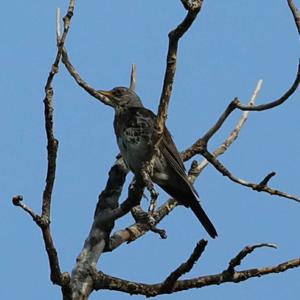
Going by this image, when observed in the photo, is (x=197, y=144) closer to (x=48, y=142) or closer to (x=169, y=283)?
(x=169, y=283)

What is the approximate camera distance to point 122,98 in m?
7.71

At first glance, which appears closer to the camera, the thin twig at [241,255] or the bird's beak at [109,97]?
the thin twig at [241,255]

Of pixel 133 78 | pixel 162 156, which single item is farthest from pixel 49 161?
pixel 133 78

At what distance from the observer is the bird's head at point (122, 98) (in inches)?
300

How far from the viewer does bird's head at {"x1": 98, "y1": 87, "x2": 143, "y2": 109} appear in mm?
7622

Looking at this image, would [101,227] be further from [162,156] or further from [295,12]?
[295,12]

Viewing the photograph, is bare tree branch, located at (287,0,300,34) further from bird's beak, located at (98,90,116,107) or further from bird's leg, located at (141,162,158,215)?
bird's beak, located at (98,90,116,107)

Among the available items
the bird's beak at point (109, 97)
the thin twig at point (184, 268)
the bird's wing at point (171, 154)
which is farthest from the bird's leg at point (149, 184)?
the bird's beak at point (109, 97)

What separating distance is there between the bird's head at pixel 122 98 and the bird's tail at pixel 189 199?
3.56 feet

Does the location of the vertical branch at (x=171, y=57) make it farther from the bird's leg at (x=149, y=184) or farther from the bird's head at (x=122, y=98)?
the bird's head at (x=122, y=98)

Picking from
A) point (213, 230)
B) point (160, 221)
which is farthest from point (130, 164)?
point (213, 230)

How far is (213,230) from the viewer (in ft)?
22.2

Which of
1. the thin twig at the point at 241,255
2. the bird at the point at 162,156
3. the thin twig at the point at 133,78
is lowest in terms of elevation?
the thin twig at the point at 241,255

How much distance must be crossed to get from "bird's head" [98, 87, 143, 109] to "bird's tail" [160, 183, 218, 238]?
3.56 feet
